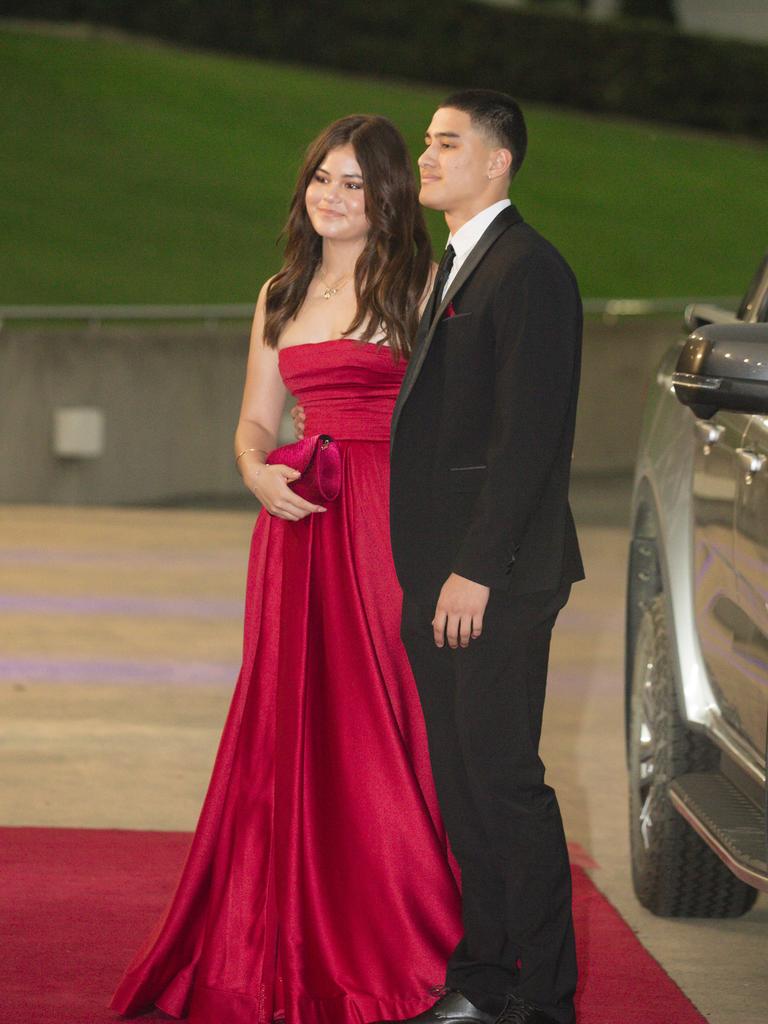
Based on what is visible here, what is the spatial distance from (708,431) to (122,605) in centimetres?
613

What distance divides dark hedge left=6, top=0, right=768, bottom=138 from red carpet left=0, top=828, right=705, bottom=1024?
3340 centimetres

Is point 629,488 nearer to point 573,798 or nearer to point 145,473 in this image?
point 145,473

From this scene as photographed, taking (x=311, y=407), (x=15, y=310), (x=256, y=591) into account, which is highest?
(x=311, y=407)

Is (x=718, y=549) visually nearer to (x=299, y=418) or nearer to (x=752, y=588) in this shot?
(x=752, y=588)

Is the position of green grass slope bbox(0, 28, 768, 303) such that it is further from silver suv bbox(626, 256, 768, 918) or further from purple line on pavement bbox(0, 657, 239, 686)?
silver suv bbox(626, 256, 768, 918)

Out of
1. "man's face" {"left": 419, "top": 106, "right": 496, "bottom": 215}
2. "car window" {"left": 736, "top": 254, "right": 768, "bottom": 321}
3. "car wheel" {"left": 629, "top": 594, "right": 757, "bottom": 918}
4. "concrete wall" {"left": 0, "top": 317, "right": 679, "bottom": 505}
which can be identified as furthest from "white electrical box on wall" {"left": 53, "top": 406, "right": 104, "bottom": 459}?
"man's face" {"left": 419, "top": 106, "right": 496, "bottom": 215}

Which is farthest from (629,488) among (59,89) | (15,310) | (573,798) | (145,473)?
(59,89)

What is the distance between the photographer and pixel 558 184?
112 ft

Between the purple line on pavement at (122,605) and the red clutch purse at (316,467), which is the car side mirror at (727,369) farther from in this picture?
the purple line on pavement at (122,605)

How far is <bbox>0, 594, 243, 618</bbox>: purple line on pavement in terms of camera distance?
10.6 meters

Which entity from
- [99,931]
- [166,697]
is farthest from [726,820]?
[166,697]

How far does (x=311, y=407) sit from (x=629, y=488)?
14.8 metres

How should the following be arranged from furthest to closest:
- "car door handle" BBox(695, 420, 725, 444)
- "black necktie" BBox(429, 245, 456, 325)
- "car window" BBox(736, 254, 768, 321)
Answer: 1. "car window" BBox(736, 254, 768, 321)
2. "car door handle" BBox(695, 420, 725, 444)
3. "black necktie" BBox(429, 245, 456, 325)

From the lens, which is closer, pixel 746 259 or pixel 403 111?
pixel 746 259
